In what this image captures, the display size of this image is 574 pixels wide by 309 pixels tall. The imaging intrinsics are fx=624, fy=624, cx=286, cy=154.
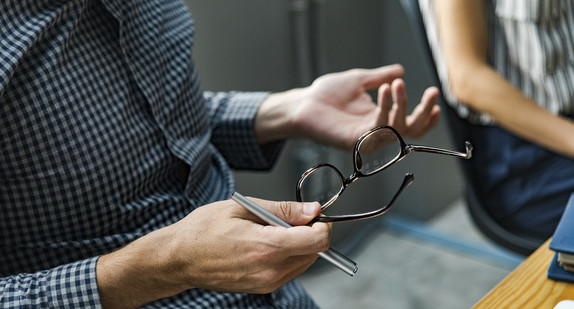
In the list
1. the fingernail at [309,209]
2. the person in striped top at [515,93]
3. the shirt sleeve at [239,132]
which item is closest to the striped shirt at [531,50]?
the person in striped top at [515,93]

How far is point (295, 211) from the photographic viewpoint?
552mm

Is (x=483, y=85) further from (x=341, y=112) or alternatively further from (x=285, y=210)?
(x=285, y=210)

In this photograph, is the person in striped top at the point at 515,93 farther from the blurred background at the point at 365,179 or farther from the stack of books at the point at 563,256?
the stack of books at the point at 563,256

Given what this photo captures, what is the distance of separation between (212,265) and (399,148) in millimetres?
253

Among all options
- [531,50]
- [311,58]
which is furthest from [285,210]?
[311,58]

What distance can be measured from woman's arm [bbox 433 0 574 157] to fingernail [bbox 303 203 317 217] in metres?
0.71

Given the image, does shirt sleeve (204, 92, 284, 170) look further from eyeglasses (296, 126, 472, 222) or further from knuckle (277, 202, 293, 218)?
knuckle (277, 202, 293, 218)

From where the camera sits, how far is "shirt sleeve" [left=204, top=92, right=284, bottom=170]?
96 centimetres

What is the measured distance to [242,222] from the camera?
1.84ft

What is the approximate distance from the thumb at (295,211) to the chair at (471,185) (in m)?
0.71

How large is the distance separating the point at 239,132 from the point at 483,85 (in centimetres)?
49

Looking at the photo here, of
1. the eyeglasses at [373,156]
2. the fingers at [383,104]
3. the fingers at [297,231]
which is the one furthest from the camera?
the fingers at [383,104]

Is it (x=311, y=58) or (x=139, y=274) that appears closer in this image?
(x=139, y=274)

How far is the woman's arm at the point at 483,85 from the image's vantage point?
114 cm
